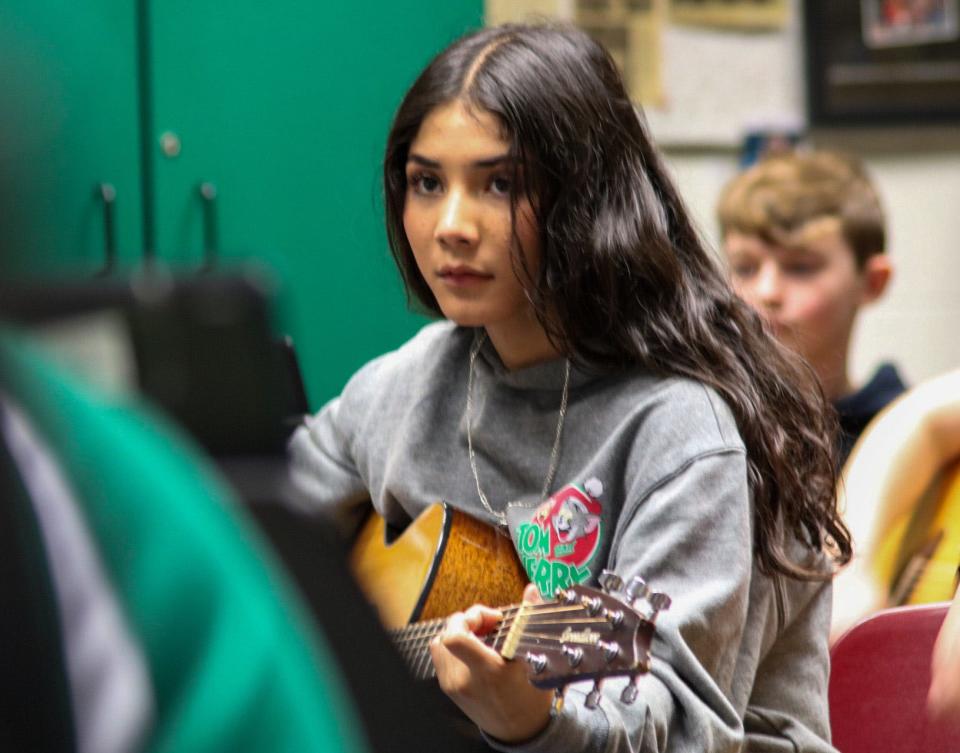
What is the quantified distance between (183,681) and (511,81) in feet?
3.25

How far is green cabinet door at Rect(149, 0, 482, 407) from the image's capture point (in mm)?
2338

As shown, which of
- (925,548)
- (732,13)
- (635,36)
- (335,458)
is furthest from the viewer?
(732,13)

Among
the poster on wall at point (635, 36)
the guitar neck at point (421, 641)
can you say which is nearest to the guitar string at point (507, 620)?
the guitar neck at point (421, 641)

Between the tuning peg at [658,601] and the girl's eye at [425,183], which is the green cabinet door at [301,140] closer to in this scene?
the girl's eye at [425,183]

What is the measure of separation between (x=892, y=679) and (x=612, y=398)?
15.7 inches

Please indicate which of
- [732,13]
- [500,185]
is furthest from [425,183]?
[732,13]

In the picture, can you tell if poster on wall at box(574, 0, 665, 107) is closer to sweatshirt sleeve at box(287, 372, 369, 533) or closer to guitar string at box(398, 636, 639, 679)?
sweatshirt sleeve at box(287, 372, 369, 533)

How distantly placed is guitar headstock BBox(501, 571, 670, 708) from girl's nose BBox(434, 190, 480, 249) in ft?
1.26

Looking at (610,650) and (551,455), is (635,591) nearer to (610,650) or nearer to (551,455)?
(610,650)

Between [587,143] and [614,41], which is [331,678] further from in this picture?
[614,41]

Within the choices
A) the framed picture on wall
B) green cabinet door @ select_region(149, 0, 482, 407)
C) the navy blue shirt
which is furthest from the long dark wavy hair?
the framed picture on wall

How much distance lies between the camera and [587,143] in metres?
1.34

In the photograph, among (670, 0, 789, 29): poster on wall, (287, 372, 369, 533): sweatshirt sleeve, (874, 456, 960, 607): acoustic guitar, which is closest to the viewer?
(287, 372, 369, 533): sweatshirt sleeve

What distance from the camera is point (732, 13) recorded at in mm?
3359
